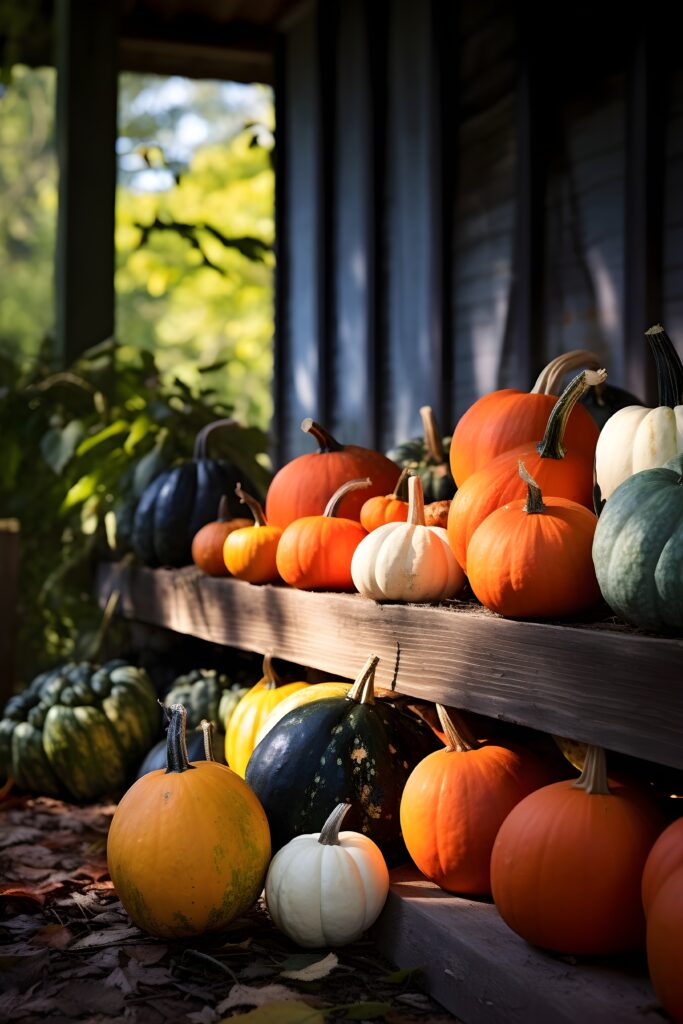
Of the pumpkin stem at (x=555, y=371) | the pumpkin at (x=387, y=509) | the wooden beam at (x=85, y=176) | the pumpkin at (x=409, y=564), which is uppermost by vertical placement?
the wooden beam at (x=85, y=176)

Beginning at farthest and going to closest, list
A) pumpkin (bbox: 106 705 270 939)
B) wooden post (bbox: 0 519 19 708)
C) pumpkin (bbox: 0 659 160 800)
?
wooden post (bbox: 0 519 19 708)
pumpkin (bbox: 0 659 160 800)
pumpkin (bbox: 106 705 270 939)

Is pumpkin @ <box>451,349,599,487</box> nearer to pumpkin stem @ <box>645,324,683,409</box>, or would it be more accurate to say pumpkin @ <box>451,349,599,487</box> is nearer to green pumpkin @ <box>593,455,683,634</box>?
pumpkin stem @ <box>645,324,683,409</box>

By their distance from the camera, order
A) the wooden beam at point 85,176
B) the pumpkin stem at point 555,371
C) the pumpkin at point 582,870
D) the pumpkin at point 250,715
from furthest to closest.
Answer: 1. the wooden beam at point 85,176
2. the pumpkin at point 250,715
3. the pumpkin stem at point 555,371
4. the pumpkin at point 582,870

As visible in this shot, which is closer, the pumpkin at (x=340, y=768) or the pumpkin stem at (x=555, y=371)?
the pumpkin at (x=340, y=768)

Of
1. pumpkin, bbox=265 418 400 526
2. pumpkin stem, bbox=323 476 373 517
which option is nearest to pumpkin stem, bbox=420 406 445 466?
pumpkin, bbox=265 418 400 526

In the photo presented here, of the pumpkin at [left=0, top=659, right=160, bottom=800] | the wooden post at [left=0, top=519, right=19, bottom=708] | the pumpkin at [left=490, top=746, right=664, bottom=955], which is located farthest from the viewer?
the wooden post at [left=0, top=519, right=19, bottom=708]

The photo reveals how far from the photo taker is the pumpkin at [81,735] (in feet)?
11.8

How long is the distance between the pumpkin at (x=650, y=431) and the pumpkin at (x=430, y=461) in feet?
2.74

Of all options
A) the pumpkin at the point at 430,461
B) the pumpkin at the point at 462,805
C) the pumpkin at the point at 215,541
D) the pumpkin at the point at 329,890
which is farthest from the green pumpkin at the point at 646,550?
the pumpkin at the point at 215,541

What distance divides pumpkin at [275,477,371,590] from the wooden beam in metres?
2.70

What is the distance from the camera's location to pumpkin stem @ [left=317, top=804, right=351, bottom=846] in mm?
2232

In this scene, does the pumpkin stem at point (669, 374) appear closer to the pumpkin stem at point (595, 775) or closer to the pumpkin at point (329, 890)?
the pumpkin stem at point (595, 775)

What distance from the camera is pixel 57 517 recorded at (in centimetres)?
491

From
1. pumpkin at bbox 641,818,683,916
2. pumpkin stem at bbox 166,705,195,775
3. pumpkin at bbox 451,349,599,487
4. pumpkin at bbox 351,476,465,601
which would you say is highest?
pumpkin at bbox 451,349,599,487
